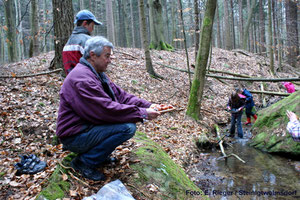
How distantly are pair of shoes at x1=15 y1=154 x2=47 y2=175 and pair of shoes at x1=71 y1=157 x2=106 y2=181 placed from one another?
2.52 feet

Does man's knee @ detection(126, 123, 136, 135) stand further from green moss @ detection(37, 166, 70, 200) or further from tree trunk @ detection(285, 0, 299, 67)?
tree trunk @ detection(285, 0, 299, 67)

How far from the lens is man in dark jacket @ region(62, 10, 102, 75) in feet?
14.2

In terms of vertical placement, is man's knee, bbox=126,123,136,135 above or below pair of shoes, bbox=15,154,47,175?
above

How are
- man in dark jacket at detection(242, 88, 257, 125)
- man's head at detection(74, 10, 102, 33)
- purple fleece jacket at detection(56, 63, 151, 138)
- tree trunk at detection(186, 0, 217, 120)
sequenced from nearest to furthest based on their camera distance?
purple fleece jacket at detection(56, 63, 151, 138) < man's head at detection(74, 10, 102, 33) < tree trunk at detection(186, 0, 217, 120) < man in dark jacket at detection(242, 88, 257, 125)

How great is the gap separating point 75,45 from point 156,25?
1288 cm

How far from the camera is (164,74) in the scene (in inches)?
479

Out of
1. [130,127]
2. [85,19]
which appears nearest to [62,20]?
[85,19]

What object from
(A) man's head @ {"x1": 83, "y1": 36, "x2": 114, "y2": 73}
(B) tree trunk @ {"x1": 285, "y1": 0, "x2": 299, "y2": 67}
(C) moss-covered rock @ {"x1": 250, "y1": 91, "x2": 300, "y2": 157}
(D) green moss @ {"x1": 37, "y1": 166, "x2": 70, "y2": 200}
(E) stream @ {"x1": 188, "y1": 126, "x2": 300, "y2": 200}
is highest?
(B) tree trunk @ {"x1": 285, "y1": 0, "x2": 299, "y2": 67}

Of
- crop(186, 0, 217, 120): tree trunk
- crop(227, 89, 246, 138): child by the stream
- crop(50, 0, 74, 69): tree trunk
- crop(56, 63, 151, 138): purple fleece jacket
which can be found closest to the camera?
crop(56, 63, 151, 138): purple fleece jacket

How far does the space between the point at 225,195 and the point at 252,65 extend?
1546cm

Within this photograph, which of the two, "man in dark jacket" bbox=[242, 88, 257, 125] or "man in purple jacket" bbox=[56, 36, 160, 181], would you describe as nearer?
"man in purple jacket" bbox=[56, 36, 160, 181]

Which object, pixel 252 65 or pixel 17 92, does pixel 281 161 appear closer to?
pixel 17 92

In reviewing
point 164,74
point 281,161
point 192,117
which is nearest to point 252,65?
point 164,74

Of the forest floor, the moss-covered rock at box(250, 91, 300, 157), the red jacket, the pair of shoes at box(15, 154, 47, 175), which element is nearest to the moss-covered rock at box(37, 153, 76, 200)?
the forest floor
